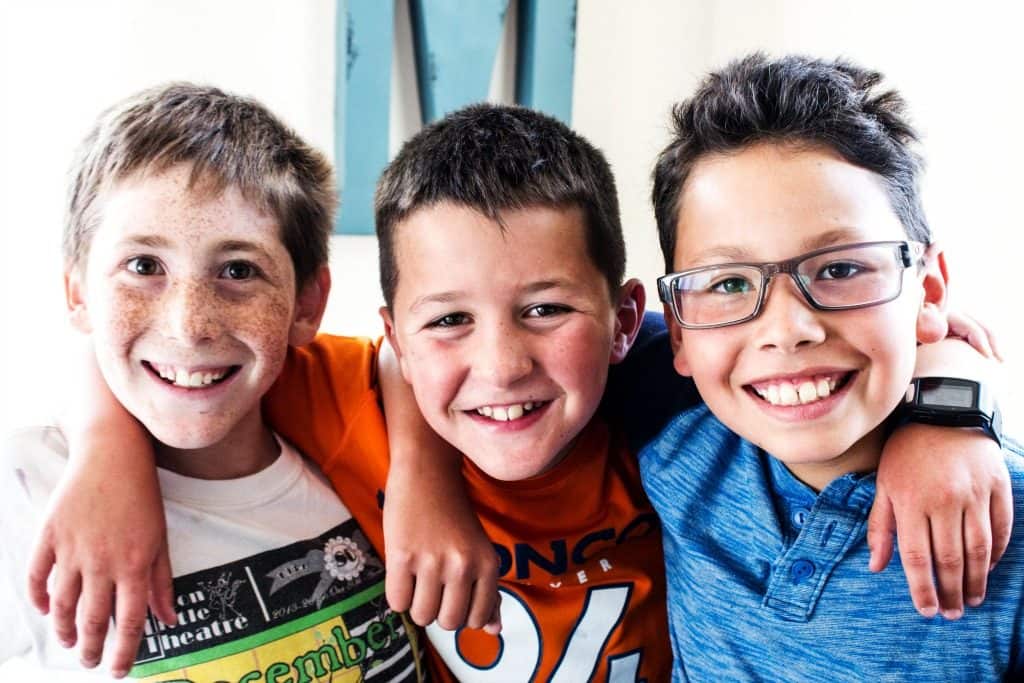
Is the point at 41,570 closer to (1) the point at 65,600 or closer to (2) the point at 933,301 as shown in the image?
(1) the point at 65,600

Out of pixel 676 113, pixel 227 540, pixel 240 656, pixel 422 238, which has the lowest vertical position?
pixel 240 656

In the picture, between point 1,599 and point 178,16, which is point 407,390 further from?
point 178,16

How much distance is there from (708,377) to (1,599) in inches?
32.0

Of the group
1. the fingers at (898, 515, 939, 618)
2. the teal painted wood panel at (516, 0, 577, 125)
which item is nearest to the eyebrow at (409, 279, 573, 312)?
the fingers at (898, 515, 939, 618)

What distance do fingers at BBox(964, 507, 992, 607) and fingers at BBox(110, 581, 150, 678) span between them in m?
0.77

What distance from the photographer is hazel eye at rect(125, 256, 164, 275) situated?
0.93 m

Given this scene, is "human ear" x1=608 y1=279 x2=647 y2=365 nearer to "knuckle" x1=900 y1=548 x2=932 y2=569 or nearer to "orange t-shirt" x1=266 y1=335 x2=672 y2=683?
"orange t-shirt" x1=266 y1=335 x2=672 y2=683

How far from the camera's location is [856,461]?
37.1 inches

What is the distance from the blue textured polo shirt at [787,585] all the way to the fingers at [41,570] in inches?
25.9

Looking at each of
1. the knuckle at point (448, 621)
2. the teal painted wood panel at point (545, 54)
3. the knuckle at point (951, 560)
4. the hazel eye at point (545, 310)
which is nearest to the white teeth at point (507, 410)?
the hazel eye at point (545, 310)

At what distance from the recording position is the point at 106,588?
817 mm

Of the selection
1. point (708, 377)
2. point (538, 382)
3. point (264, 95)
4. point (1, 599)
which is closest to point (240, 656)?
point (1, 599)

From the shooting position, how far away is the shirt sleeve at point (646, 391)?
1.08 metres

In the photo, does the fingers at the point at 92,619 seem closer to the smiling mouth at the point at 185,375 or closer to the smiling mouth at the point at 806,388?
the smiling mouth at the point at 185,375
